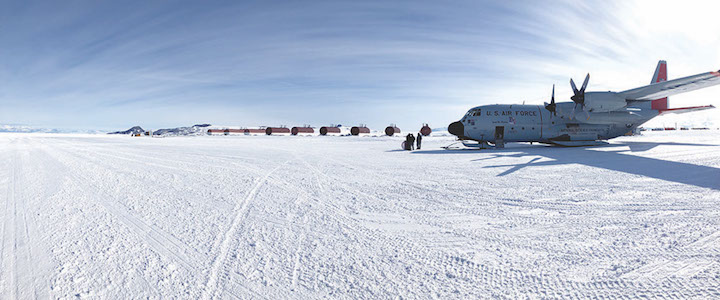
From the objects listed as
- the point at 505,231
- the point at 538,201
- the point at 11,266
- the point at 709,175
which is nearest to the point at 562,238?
the point at 505,231

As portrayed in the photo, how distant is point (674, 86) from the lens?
16875mm

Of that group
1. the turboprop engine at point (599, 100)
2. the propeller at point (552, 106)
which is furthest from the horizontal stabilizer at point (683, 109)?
the propeller at point (552, 106)

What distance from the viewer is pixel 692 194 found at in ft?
21.7

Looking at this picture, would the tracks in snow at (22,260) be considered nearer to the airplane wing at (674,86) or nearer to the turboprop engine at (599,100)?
the airplane wing at (674,86)

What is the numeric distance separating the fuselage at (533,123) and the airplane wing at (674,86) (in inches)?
102

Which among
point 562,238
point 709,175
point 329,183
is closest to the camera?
point 562,238

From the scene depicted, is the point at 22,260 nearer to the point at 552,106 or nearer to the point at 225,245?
the point at 225,245

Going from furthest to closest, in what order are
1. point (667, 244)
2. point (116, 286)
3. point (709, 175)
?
point (709, 175), point (667, 244), point (116, 286)

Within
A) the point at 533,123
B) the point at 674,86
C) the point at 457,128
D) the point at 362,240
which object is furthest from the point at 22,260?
the point at 674,86

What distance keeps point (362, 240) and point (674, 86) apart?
21780 mm

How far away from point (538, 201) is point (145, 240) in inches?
265

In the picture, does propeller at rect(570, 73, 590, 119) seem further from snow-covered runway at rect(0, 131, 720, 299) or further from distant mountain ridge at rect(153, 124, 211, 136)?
distant mountain ridge at rect(153, 124, 211, 136)

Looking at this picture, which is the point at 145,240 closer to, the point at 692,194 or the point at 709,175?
the point at 692,194

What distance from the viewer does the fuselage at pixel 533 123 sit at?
21719mm
